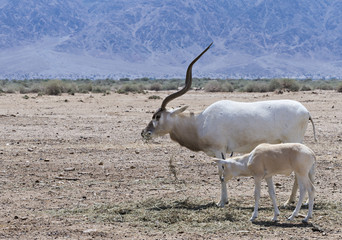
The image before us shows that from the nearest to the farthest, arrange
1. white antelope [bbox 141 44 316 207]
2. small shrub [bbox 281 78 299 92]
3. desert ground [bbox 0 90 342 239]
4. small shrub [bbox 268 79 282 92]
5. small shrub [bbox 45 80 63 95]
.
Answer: desert ground [bbox 0 90 342 239]
white antelope [bbox 141 44 316 207]
small shrub [bbox 45 80 63 95]
small shrub [bbox 281 78 299 92]
small shrub [bbox 268 79 282 92]

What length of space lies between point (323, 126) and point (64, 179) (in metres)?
12.3

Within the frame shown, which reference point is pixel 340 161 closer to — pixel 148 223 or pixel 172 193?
pixel 172 193

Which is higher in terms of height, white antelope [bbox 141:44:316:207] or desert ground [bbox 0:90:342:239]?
white antelope [bbox 141:44:316:207]

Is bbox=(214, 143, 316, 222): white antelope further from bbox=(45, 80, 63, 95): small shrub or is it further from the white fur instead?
bbox=(45, 80, 63, 95): small shrub

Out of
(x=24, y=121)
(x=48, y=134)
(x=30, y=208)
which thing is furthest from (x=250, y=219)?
(x=24, y=121)

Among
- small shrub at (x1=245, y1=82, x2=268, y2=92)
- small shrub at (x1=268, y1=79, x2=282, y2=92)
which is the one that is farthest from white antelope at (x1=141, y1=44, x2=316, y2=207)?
small shrub at (x1=245, y1=82, x2=268, y2=92)

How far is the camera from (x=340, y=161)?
14.8 metres

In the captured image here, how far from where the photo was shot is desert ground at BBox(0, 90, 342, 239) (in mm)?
8961

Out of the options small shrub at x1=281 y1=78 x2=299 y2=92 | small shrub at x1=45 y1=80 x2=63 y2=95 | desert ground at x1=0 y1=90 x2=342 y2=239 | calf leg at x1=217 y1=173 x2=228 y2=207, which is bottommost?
desert ground at x1=0 y1=90 x2=342 y2=239

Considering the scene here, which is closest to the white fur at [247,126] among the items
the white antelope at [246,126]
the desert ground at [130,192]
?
the white antelope at [246,126]

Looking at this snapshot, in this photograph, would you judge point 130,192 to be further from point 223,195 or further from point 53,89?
point 53,89

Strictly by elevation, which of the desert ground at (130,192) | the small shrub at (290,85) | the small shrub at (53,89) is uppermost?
the small shrub at (290,85)

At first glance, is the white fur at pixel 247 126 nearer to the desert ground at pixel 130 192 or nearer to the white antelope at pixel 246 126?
the white antelope at pixel 246 126

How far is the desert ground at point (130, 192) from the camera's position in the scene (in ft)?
29.4
